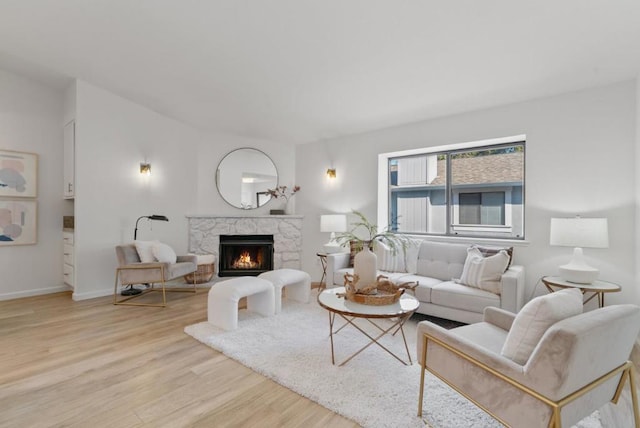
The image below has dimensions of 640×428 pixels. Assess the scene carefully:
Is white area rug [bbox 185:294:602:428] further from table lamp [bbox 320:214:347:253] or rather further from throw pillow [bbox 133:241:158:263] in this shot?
table lamp [bbox 320:214:347:253]

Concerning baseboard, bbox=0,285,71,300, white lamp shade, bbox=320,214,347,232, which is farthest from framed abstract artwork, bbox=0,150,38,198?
white lamp shade, bbox=320,214,347,232

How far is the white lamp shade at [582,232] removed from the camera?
115 inches

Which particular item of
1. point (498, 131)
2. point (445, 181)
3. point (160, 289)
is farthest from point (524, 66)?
point (160, 289)

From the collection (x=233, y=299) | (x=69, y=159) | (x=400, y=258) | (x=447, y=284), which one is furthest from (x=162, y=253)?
(x=447, y=284)

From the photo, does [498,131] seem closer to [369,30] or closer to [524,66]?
[524,66]

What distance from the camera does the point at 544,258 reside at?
11.8 ft

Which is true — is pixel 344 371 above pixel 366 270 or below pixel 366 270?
below

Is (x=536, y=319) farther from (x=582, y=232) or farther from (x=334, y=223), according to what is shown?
(x=334, y=223)

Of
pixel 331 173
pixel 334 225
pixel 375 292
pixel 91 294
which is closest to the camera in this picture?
pixel 375 292

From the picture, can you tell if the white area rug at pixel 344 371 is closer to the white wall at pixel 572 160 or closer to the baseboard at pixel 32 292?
the white wall at pixel 572 160

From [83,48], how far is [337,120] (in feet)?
10.1

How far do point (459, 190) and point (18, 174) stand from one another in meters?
6.06

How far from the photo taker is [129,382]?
2273 millimetres

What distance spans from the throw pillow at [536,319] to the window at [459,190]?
2.83 meters
